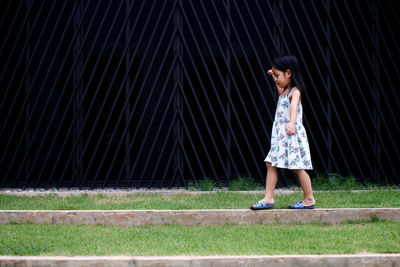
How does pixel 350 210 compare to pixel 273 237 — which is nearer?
pixel 273 237

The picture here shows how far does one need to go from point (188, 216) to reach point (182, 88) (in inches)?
122

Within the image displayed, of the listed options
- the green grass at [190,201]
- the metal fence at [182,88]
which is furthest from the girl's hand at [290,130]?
the metal fence at [182,88]

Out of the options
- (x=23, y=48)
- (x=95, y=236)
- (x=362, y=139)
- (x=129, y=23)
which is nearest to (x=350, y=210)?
(x=95, y=236)

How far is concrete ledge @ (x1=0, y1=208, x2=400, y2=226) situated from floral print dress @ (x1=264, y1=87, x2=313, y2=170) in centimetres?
56

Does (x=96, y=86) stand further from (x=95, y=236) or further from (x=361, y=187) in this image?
(x=361, y=187)

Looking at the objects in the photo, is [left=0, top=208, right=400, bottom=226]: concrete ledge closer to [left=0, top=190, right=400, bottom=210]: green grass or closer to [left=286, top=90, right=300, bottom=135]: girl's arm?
[left=0, top=190, right=400, bottom=210]: green grass

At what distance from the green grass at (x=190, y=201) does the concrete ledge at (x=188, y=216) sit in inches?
13.8

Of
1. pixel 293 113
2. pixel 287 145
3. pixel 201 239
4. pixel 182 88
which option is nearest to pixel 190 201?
pixel 287 145

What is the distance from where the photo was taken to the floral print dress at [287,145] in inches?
185

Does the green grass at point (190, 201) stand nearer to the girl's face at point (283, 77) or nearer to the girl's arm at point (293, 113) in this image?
the girl's arm at point (293, 113)

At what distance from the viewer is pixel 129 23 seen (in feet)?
23.8

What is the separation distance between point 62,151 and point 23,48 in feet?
6.39

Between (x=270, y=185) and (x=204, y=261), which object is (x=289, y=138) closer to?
(x=270, y=185)

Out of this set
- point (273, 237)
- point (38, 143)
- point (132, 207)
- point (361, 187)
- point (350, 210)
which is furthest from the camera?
point (38, 143)
